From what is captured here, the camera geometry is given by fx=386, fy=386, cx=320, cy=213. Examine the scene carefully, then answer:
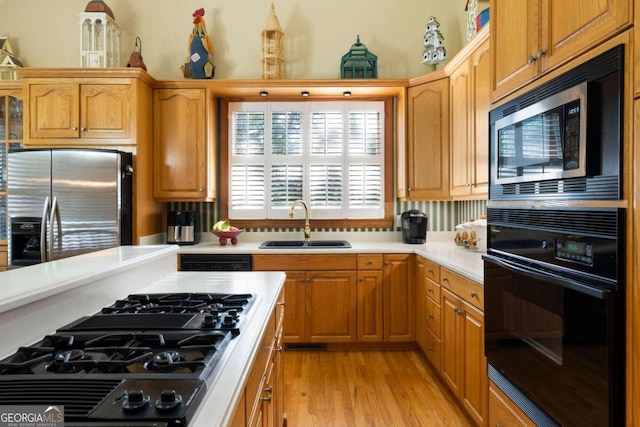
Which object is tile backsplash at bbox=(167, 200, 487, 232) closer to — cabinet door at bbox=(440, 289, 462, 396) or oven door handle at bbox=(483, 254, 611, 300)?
cabinet door at bbox=(440, 289, 462, 396)

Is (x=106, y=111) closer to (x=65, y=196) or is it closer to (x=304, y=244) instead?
(x=65, y=196)

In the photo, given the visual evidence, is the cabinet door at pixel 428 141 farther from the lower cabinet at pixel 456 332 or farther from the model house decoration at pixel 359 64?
the lower cabinet at pixel 456 332

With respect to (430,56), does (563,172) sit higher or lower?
lower

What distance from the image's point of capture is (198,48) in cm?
355

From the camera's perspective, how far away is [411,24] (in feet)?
A: 12.5

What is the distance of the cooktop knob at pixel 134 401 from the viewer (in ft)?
2.02

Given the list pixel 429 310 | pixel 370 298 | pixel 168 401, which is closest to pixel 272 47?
pixel 370 298

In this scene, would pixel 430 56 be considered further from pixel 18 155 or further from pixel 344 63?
pixel 18 155

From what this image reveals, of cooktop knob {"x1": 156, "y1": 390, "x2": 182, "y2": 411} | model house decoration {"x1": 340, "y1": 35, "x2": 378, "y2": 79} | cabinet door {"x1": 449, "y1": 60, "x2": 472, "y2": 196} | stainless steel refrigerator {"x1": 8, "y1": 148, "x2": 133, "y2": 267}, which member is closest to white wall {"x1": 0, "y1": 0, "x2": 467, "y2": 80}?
model house decoration {"x1": 340, "y1": 35, "x2": 378, "y2": 79}

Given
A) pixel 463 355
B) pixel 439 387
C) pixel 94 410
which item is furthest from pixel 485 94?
pixel 94 410

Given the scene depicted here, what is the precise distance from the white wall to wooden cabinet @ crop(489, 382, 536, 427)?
9.91 feet

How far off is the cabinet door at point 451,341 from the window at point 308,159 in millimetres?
1496

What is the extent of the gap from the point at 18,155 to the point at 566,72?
3594mm
